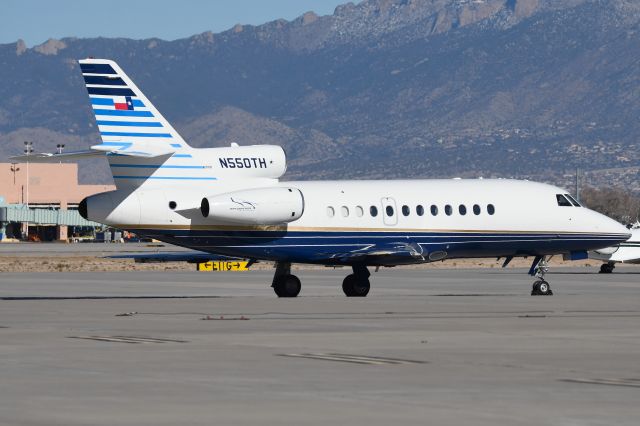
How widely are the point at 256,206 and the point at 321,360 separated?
19.9m

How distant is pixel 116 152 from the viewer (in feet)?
142

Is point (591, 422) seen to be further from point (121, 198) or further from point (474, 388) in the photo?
point (121, 198)

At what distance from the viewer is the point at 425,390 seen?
21.8 metres

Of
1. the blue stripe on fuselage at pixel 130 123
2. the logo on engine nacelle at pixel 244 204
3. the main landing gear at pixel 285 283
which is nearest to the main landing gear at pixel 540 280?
the main landing gear at pixel 285 283

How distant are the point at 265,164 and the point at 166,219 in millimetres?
3655

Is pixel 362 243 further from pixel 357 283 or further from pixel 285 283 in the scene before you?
pixel 285 283

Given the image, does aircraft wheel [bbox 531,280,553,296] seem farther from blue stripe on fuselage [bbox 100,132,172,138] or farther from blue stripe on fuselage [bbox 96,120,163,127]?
blue stripe on fuselage [bbox 96,120,163,127]

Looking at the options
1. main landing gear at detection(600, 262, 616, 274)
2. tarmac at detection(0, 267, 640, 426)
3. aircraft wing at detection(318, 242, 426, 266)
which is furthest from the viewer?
main landing gear at detection(600, 262, 616, 274)

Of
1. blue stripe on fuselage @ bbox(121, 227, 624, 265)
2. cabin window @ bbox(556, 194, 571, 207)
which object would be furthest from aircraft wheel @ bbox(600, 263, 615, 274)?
cabin window @ bbox(556, 194, 571, 207)

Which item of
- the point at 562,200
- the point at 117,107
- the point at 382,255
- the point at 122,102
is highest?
the point at 122,102

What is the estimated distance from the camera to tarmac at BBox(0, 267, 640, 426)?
19719 mm

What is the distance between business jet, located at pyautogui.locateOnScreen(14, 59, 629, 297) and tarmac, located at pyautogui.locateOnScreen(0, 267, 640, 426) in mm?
1596

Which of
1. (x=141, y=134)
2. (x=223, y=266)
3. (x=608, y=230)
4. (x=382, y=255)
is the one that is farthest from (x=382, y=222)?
(x=223, y=266)

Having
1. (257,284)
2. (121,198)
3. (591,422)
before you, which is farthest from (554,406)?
(257,284)
